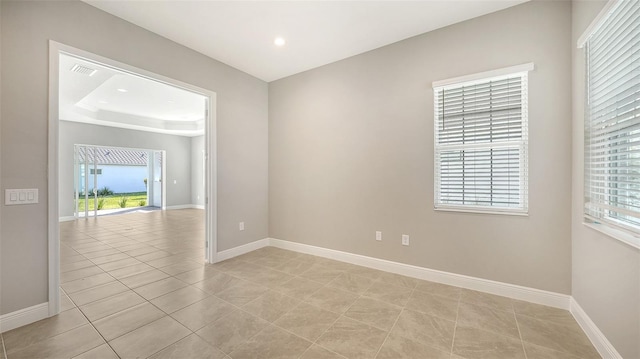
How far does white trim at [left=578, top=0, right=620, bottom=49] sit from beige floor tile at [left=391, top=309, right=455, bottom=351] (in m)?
2.47

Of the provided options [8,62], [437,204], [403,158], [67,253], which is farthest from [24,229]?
[437,204]

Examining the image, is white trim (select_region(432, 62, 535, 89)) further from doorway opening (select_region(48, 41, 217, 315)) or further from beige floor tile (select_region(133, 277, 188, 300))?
A: beige floor tile (select_region(133, 277, 188, 300))

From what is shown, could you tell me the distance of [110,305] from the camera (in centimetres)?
230

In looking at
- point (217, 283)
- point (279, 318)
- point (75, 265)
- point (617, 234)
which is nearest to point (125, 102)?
point (75, 265)

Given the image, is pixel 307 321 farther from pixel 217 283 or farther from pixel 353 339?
pixel 217 283

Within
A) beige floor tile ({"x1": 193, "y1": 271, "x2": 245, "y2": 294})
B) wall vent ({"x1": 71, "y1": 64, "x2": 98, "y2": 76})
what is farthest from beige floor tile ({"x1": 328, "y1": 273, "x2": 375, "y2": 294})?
wall vent ({"x1": 71, "y1": 64, "x2": 98, "y2": 76})

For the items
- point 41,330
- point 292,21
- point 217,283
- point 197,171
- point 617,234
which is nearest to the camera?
point 617,234

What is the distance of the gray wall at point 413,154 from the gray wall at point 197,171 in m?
6.58

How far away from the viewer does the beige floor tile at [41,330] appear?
1759mm

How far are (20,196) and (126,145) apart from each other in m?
7.26

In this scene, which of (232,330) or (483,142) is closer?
(232,330)

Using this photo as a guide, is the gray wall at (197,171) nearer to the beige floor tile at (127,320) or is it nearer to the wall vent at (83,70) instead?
the wall vent at (83,70)

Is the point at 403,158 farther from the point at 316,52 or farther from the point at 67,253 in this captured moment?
the point at 67,253

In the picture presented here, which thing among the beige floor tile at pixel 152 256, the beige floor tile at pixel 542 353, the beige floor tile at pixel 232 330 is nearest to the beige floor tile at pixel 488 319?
the beige floor tile at pixel 542 353
